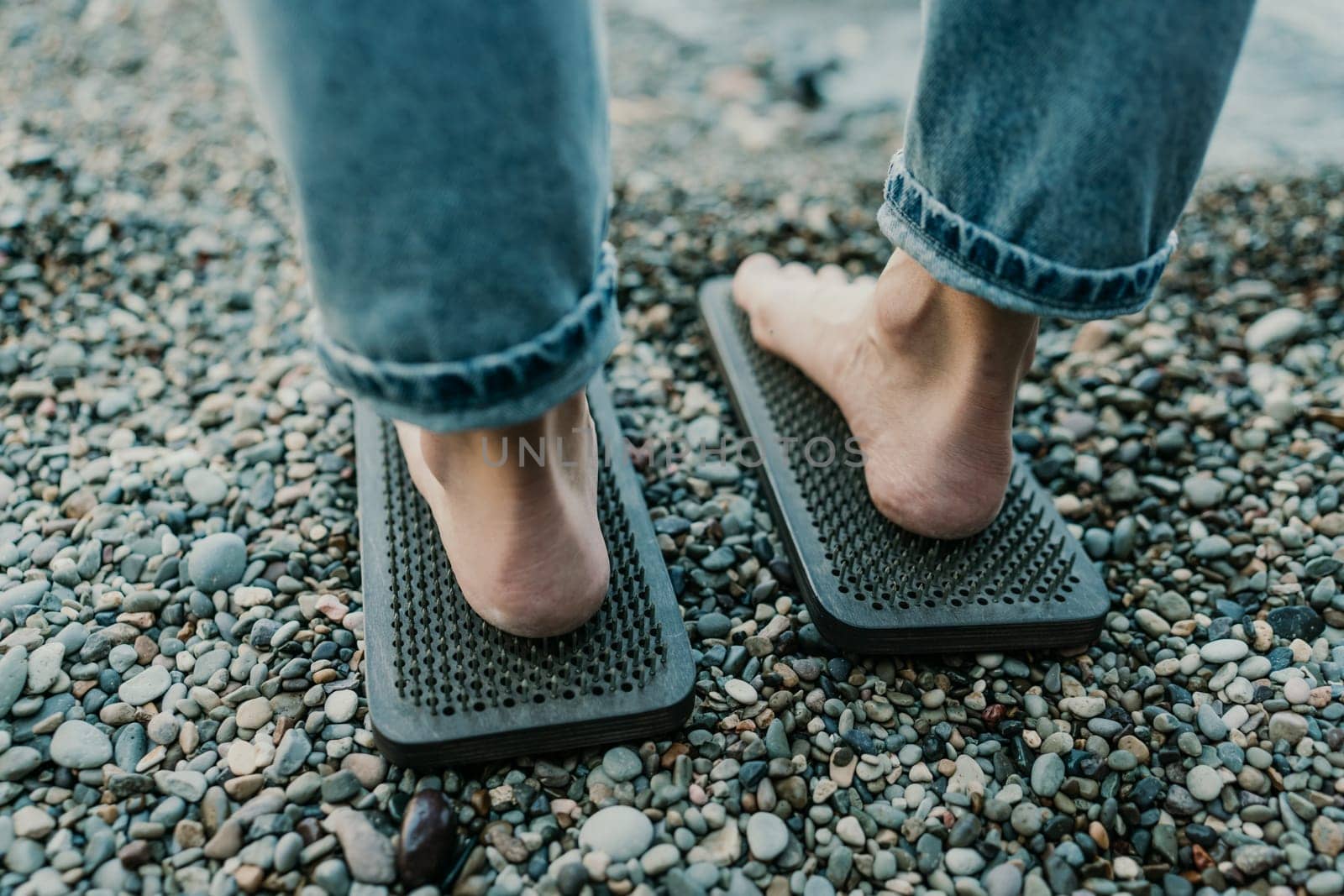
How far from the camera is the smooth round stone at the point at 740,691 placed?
4.63 feet

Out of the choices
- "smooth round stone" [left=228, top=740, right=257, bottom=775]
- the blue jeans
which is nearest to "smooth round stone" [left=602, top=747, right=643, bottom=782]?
"smooth round stone" [left=228, top=740, right=257, bottom=775]

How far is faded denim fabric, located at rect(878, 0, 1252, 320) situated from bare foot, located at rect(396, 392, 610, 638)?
0.53 m

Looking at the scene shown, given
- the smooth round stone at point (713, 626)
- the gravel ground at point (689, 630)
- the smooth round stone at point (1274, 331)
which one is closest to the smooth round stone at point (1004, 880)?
the gravel ground at point (689, 630)

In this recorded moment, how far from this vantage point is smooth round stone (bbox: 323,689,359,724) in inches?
53.3

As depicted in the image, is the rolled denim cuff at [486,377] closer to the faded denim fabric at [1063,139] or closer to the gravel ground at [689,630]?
the faded denim fabric at [1063,139]

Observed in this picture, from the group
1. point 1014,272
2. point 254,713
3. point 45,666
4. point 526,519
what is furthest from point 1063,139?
point 45,666

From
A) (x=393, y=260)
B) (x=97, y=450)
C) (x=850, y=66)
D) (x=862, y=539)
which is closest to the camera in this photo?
(x=393, y=260)

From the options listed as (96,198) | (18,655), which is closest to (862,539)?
(18,655)

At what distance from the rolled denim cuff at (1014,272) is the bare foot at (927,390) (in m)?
0.14

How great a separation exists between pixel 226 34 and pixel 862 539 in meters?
3.19

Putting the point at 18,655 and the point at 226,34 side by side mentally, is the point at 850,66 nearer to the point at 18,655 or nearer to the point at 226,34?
the point at 226,34

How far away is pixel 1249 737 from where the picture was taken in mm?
1356

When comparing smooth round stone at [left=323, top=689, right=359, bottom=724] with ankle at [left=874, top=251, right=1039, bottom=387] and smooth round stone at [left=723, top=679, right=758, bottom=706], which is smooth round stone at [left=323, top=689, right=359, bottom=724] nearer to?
smooth round stone at [left=723, top=679, right=758, bottom=706]

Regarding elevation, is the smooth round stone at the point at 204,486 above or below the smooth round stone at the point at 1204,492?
above
